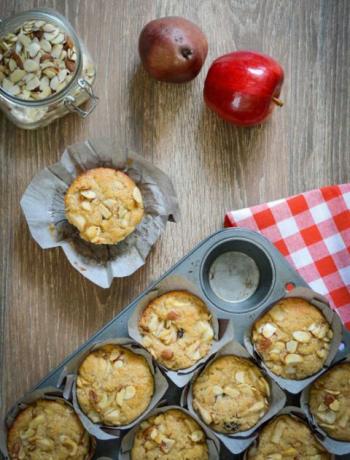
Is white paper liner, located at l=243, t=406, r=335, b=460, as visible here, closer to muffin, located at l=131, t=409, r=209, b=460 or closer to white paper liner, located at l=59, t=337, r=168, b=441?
muffin, located at l=131, t=409, r=209, b=460

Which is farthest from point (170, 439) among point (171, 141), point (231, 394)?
point (171, 141)

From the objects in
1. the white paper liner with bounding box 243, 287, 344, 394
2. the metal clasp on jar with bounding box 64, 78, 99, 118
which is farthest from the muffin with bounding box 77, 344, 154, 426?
the metal clasp on jar with bounding box 64, 78, 99, 118

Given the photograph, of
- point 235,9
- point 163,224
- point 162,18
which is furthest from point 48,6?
point 163,224

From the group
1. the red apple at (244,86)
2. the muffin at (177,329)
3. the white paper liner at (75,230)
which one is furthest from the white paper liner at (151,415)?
the red apple at (244,86)

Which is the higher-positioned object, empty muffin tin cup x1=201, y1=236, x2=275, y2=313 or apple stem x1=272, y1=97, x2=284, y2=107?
apple stem x1=272, y1=97, x2=284, y2=107

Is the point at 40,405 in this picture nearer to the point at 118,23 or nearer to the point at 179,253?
Answer: the point at 179,253

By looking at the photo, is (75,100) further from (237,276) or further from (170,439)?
(170,439)
